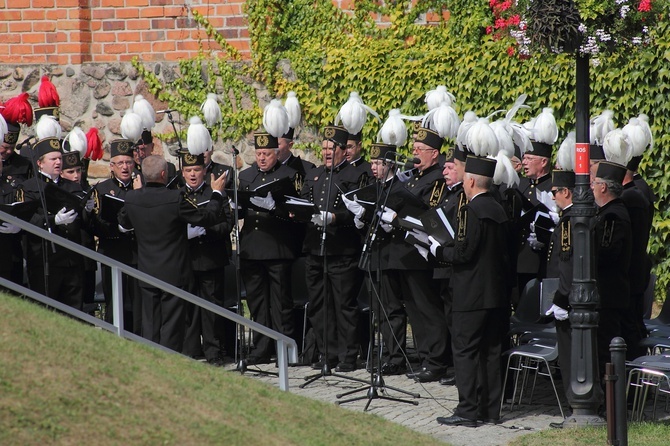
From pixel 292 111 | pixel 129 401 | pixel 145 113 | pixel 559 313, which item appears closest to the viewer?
pixel 129 401

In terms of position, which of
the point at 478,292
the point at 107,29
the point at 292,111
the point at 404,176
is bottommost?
the point at 478,292

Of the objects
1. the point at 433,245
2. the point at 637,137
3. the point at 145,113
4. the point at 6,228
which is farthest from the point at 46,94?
the point at 637,137

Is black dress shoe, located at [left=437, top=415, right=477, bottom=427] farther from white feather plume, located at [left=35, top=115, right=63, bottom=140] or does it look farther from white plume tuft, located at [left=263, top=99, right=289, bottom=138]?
white feather plume, located at [left=35, top=115, right=63, bottom=140]

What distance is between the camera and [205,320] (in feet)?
38.1

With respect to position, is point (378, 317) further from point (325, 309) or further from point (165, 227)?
point (165, 227)

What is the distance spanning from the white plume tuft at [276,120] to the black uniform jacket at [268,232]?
366 millimetres

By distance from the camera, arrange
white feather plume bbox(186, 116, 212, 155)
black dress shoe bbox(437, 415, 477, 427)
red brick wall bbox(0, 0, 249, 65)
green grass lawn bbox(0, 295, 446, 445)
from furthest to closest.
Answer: red brick wall bbox(0, 0, 249, 65) < white feather plume bbox(186, 116, 212, 155) < black dress shoe bbox(437, 415, 477, 427) < green grass lawn bbox(0, 295, 446, 445)

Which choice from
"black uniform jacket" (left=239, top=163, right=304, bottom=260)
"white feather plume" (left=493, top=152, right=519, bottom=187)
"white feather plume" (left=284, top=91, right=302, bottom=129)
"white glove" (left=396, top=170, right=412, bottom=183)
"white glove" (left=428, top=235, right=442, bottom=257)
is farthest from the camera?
"white feather plume" (left=284, top=91, right=302, bottom=129)

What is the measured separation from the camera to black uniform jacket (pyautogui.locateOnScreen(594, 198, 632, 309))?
880 centimetres

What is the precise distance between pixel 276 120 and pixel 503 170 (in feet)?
8.48

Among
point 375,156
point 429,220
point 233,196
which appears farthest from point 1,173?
point 429,220

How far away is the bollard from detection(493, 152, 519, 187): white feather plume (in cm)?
251

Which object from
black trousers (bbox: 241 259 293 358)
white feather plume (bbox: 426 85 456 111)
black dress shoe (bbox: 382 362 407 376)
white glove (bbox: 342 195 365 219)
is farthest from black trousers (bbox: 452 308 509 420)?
white feather plume (bbox: 426 85 456 111)

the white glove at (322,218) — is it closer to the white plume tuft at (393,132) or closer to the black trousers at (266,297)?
the black trousers at (266,297)
